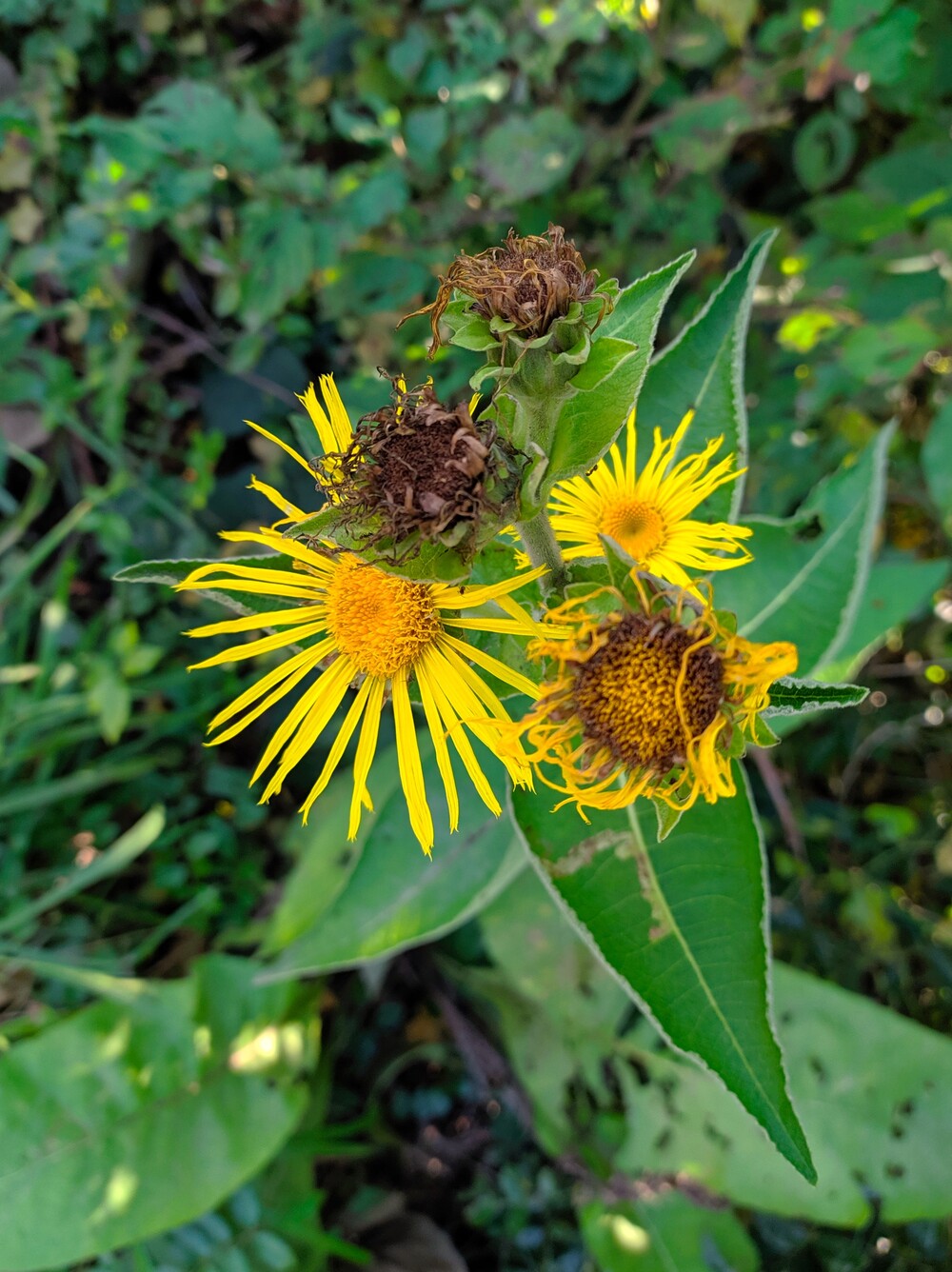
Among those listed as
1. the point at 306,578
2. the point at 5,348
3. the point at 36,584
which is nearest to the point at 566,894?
the point at 306,578

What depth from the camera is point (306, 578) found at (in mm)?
817

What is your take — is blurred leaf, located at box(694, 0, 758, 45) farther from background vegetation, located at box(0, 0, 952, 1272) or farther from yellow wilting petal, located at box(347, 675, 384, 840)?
yellow wilting petal, located at box(347, 675, 384, 840)

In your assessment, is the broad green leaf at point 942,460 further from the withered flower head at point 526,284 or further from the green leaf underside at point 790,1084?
the withered flower head at point 526,284

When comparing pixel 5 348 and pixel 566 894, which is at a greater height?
pixel 5 348

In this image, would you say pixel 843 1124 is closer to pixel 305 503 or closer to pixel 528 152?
pixel 305 503

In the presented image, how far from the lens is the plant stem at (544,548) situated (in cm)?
70

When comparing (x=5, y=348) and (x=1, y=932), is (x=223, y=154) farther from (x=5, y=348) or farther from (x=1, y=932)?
(x=1, y=932)

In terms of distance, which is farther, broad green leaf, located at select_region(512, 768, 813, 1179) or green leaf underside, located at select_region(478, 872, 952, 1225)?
green leaf underside, located at select_region(478, 872, 952, 1225)

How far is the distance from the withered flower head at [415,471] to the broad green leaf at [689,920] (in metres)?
0.30

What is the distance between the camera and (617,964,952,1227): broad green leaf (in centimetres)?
129

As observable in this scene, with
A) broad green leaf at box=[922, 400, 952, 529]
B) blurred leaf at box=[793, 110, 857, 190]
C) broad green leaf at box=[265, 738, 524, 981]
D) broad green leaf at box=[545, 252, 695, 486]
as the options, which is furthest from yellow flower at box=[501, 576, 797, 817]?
blurred leaf at box=[793, 110, 857, 190]

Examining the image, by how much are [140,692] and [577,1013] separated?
1.03m

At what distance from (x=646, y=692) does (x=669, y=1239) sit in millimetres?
1185

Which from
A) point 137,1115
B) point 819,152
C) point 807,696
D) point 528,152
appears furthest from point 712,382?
point 137,1115
